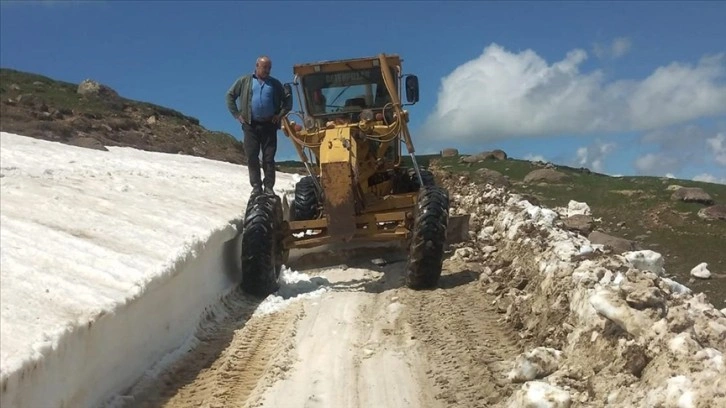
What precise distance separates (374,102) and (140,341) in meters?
5.80

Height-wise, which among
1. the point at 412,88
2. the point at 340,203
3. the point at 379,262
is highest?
the point at 412,88

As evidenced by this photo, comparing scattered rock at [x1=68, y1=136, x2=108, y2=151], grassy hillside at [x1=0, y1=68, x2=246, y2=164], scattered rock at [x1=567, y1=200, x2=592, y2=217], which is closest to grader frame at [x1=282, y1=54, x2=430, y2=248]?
scattered rock at [x1=567, y1=200, x2=592, y2=217]

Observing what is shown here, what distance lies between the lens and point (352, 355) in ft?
20.0

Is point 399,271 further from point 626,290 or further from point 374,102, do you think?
point 626,290

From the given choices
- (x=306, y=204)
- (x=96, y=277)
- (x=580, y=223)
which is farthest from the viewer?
(x=580, y=223)

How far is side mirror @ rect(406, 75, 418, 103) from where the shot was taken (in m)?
9.90

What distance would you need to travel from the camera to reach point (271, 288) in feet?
27.7

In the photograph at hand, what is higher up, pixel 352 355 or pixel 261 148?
pixel 261 148

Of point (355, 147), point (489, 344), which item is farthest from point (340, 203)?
point (489, 344)

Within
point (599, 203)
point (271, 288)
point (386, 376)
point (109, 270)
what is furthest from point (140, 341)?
point (599, 203)

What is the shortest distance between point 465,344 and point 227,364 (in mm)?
1952

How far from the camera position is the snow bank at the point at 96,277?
4422 millimetres

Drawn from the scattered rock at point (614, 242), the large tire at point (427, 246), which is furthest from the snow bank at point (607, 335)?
the scattered rock at point (614, 242)

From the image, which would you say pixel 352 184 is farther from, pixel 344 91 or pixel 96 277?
pixel 96 277
